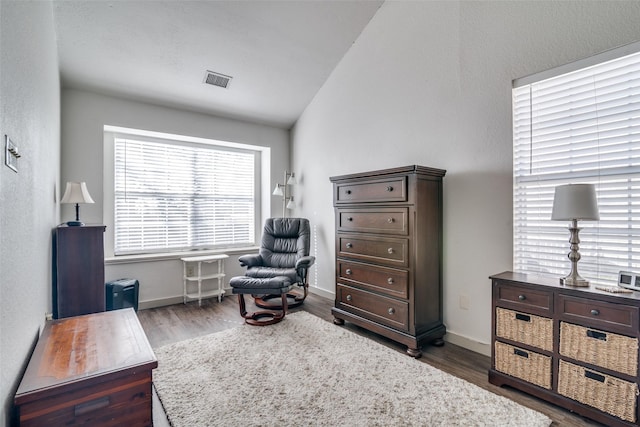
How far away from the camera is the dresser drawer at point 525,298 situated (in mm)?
1913

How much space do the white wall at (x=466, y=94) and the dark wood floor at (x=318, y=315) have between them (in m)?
0.28

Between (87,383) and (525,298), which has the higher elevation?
(525,298)

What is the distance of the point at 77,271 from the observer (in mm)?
2508

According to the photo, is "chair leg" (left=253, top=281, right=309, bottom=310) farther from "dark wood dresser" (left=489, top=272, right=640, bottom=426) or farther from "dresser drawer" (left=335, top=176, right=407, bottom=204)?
"dark wood dresser" (left=489, top=272, right=640, bottom=426)

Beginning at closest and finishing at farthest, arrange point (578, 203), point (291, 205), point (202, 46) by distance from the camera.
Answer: point (578, 203), point (202, 46), point (291, 205)

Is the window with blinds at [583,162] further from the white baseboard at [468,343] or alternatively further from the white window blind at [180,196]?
the white window blind at [180,196]

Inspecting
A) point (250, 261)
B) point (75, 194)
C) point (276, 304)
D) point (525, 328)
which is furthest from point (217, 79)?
point (525, 328)

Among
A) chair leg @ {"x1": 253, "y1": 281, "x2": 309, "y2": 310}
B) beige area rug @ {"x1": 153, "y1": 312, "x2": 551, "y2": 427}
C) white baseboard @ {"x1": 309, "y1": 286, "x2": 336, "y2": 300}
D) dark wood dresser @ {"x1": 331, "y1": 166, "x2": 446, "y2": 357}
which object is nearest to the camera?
beige area rug @ {"x1": 153, "y1": 312, "x2": 551, "y2": 427}

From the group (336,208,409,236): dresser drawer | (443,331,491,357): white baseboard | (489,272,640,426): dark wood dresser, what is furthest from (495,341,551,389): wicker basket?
(336,208,409,236): dresser drawer

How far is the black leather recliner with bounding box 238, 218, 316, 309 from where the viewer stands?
367 centimetres

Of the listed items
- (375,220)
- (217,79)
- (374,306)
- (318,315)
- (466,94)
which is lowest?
(318,315)

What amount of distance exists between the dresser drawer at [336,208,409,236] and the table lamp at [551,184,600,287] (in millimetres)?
1017

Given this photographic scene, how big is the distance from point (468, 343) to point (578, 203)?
4.77ft

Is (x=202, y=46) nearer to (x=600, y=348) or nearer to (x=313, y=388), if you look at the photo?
(x=313, y=388)
